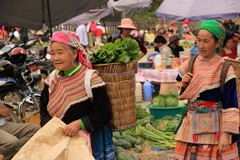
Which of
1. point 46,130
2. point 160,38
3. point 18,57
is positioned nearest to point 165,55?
point 160,38

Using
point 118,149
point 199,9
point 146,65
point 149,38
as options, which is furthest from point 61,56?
point 149,38

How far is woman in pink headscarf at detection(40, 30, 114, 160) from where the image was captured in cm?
338

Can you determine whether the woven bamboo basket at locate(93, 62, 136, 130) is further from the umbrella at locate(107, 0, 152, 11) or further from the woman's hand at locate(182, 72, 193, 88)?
the umbrella at locate(107, 0, 152, 11)

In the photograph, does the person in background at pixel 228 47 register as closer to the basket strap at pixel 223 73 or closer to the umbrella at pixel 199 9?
the umbrella at pixel 199 9

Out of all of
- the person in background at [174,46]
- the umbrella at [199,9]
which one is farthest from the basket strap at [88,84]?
the person in background at [174,46]

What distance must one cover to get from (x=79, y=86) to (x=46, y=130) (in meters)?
0.44

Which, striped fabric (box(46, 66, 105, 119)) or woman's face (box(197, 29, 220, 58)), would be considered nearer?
striped fabric (box(46, 66, 105, 119))

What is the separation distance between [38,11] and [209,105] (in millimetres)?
3455

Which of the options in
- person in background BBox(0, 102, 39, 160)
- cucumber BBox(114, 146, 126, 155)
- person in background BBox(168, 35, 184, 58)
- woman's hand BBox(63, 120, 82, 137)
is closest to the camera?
woman's hand BBox(63, 120, 82, 137)

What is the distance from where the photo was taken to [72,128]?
3279 millimetres

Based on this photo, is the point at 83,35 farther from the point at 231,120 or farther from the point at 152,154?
the point at 231,120

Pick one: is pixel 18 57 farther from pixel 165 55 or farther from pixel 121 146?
pixel 165 55

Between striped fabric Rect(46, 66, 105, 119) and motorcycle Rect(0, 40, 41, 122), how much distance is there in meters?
3.42

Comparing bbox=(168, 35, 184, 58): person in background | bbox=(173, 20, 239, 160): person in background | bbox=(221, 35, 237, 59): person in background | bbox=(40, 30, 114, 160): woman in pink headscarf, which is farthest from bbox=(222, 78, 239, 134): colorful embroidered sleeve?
bbox=(168, 35, 184, 58): person in background
